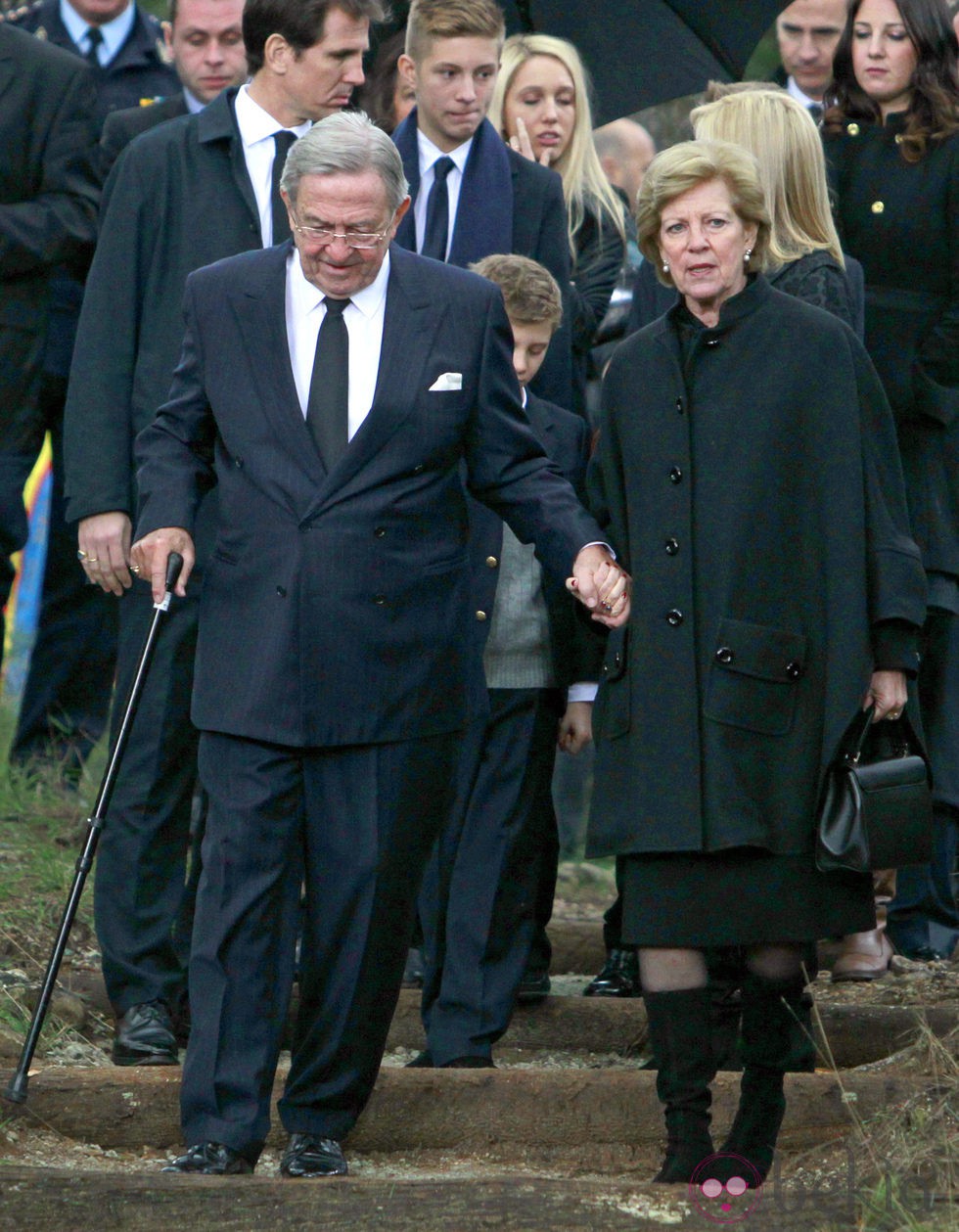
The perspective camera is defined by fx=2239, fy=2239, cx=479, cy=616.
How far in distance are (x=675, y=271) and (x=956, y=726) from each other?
2.34 m

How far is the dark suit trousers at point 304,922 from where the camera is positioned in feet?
15.1

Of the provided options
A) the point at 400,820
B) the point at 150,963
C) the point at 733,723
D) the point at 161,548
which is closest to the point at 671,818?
the point at 733,723

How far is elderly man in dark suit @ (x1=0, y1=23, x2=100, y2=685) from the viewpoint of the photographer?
262 inches

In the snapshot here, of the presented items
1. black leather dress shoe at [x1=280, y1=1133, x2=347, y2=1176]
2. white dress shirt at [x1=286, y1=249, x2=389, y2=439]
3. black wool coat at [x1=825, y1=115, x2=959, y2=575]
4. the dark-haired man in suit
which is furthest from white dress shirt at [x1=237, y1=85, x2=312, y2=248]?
the dark-haired man in suit

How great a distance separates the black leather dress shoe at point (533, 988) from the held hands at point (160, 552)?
1833 millimetres

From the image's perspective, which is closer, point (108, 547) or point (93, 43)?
point (108, 547)

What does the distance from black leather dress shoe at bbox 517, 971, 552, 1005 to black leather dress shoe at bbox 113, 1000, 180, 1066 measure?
1.06 m

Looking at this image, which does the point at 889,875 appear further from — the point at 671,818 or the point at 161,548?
the point at 161,548

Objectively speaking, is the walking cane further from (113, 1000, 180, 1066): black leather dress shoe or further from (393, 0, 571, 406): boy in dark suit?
(393, 0, 571, 406): boy in dark suit

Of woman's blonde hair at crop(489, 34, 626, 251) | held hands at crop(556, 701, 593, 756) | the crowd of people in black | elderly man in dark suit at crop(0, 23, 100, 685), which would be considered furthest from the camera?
woman's blonde hair at crop(489, 34, 626, 251)

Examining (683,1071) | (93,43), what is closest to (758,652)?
(683,1071)

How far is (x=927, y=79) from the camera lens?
21.3ft

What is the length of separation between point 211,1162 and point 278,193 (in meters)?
2.44

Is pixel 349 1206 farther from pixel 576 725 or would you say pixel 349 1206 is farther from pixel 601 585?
pixel 576 725
